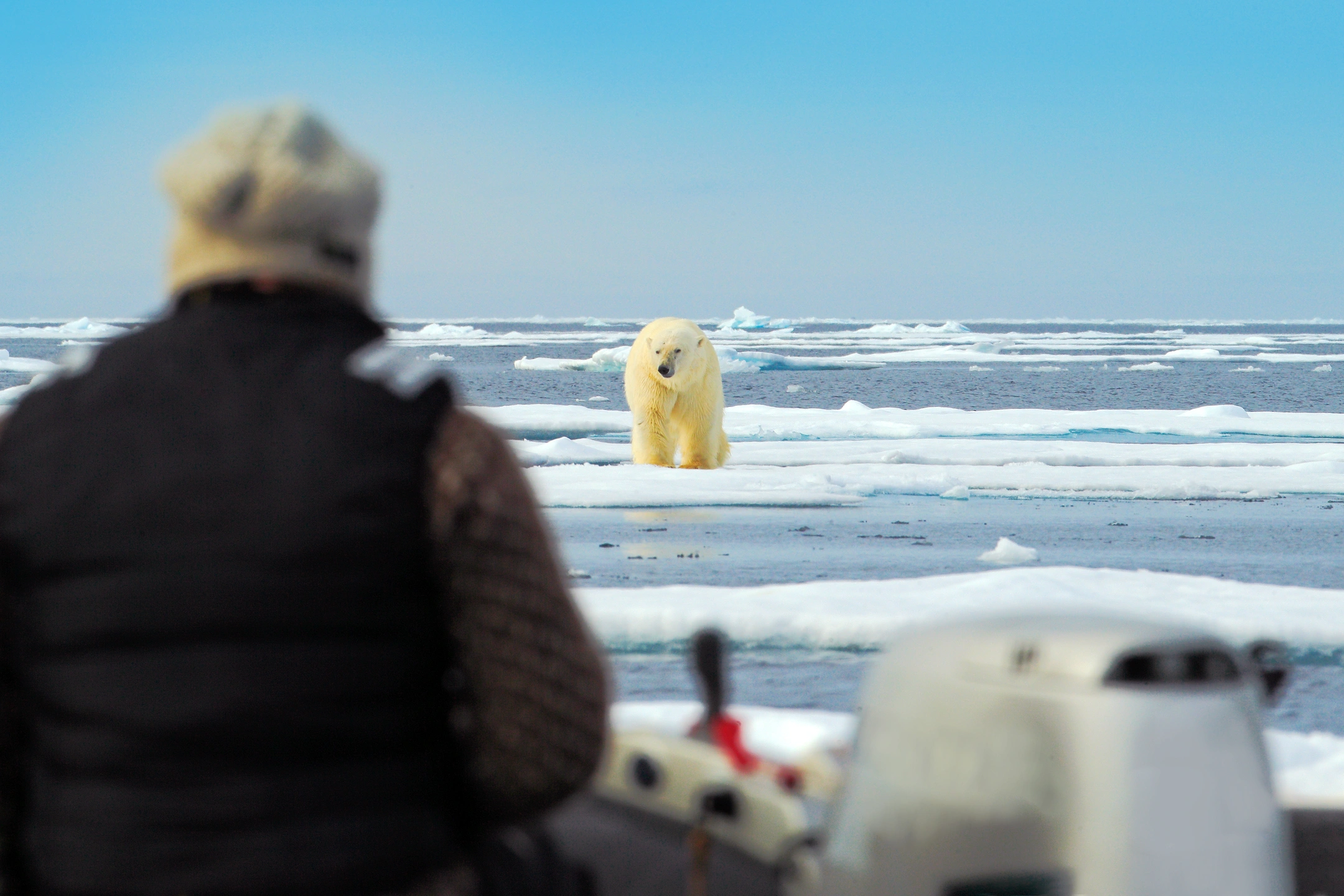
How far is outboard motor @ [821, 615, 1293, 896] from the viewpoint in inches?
49.1

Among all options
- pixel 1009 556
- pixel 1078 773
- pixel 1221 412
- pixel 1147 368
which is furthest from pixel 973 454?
pixel 1147 368

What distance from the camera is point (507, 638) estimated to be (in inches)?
38.8

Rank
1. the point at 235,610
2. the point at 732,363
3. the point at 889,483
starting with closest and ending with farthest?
the point at 235,610
the point at 889,483
the point at 732,363

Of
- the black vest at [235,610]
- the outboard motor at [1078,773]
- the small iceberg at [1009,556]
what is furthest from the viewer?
the small iceberg at [1009,556]

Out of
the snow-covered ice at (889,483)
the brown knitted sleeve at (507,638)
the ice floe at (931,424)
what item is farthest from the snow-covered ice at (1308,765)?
the ice floe at (931,424)

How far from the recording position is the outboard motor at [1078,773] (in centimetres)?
125

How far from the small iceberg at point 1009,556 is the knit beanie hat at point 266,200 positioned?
5.13 metres

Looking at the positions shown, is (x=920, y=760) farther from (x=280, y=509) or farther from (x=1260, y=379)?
(x=1260, y=379)

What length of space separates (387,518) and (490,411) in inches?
585

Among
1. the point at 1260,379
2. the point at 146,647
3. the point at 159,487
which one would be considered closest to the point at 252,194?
the point at 159,487

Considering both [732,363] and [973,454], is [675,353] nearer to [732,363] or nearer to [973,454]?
[973,454]

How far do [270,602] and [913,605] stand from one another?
360cm

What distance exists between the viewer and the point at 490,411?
15.7m

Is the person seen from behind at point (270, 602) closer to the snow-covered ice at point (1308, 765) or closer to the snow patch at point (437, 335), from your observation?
the snow-covered ice at point (1308, 765)
